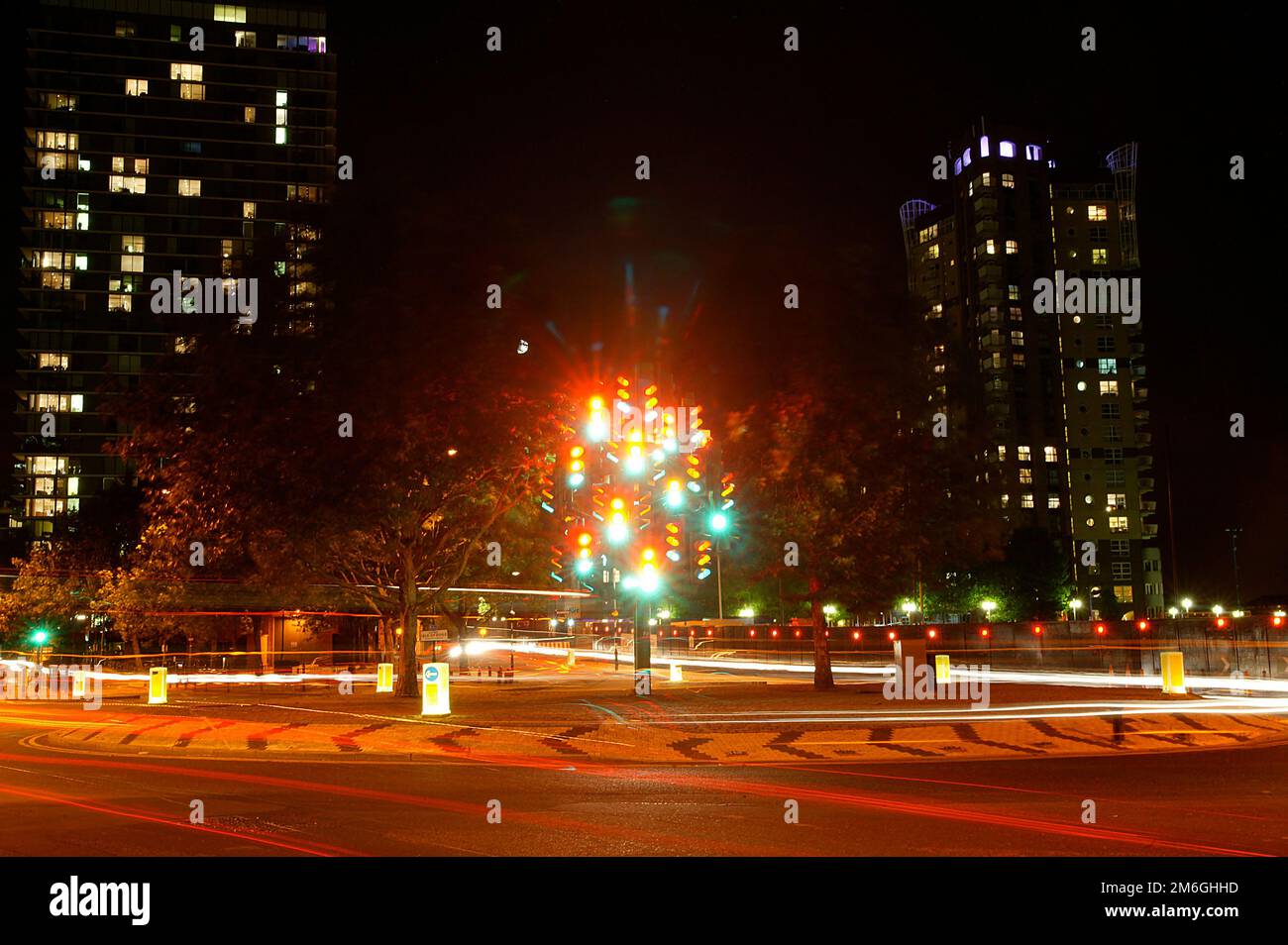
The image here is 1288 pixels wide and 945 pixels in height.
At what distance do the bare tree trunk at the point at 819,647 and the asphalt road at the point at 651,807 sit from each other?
14407 mm

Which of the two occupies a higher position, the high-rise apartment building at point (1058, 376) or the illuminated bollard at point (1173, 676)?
the high-rise apartment building at point (1058, 376)

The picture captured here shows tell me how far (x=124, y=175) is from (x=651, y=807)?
150 meters

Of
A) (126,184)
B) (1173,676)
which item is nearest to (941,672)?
(1173,676)

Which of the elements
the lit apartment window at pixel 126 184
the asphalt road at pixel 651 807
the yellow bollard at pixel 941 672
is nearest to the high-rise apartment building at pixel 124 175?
the lit apartment window at pixel 126 184

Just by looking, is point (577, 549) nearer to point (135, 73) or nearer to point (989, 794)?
point (989, 794)

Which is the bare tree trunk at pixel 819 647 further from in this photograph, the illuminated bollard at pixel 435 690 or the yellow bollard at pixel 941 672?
the illuminated bollard at pixel 435 690

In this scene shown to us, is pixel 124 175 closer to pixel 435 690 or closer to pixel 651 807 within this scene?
pixel 435 690

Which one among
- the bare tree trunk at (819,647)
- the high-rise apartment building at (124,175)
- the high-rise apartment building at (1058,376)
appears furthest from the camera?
the high-rise apartment building at (124,175)

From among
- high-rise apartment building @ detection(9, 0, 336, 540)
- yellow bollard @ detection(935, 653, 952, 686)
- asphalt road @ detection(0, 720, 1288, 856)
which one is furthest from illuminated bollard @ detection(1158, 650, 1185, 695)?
high-rise apartment building @ detection(9, 0, 336, 540)

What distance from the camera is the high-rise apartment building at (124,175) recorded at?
13562 centimetres

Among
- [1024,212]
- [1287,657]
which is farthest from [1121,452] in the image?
[1287,657]

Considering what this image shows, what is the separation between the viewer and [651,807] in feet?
40.4

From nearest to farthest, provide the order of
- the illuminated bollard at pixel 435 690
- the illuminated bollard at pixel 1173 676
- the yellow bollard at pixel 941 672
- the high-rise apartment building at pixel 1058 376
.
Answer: the illuminated bollard at pixel 435 690 → the illuminated bollard at pixel 1173 676 → the yellow bollard at pixel 941 672 → the high-rise apartment building at pixel 1058 376
